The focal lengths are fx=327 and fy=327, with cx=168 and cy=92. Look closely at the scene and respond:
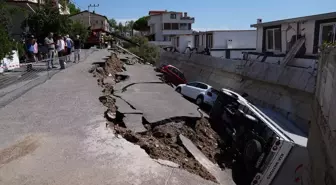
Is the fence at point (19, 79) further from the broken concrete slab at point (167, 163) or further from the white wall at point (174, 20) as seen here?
the white wall at point (174, 20)

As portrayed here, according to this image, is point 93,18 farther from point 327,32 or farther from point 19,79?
point 19,79

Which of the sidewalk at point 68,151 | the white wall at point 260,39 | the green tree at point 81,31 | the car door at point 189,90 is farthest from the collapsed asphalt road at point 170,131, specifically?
the green tree at point 81,31

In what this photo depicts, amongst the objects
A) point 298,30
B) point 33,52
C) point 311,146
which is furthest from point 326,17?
point 33,52

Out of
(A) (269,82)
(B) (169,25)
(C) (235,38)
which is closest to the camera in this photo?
(A) (269,82)

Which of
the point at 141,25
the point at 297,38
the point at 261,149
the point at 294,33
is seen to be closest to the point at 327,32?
the point at 297,38

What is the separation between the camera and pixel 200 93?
18.1 metres

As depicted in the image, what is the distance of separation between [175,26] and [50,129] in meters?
74.2

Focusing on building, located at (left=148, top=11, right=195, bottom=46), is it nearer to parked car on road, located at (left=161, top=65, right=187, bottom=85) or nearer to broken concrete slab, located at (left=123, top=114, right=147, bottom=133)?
parked car on road, located at (left=161, top=65, right=187, bottom=85)

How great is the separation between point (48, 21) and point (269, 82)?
1371cm

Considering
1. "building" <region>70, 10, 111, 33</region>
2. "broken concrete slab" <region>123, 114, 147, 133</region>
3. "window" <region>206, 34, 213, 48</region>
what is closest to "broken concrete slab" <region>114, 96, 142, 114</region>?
"broken concrete slab" <region>123, 114, 147, 133</region>

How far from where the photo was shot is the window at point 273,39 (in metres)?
22.0

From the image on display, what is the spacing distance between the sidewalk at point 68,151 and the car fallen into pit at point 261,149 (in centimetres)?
264

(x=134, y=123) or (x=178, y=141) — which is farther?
(x=134, y=123)

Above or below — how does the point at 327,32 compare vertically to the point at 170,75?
above
